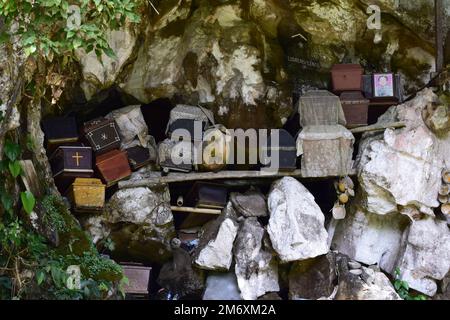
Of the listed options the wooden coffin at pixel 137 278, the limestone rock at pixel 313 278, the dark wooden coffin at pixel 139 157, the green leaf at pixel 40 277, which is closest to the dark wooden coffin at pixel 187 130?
the dark wooden coffin at pixel 139 157

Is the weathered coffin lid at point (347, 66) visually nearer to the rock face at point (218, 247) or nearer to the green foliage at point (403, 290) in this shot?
the rock face at point (218, 247)

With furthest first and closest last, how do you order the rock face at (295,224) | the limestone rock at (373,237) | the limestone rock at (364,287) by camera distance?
the limestone rock at (373,237) → the rock face at (295,224) → the limestone rock at (364,287)

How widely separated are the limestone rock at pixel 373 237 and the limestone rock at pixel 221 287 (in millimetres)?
1540

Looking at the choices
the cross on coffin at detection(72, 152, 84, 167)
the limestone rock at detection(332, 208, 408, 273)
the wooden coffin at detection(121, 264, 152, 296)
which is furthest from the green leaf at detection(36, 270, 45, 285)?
the limestone rock at detection(332, 208, 408, 273)

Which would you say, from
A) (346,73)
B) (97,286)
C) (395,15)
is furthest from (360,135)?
(97,286)

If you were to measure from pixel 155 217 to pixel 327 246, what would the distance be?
6.63 feet

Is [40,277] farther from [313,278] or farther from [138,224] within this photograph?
[313,278]

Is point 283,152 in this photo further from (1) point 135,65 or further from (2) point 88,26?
(2) point 88,26

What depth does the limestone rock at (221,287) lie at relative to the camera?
8.18 m

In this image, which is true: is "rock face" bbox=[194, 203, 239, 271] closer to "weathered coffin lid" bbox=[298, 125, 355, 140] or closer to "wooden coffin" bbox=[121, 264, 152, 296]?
"wooden coffin" bbox=[121, 264, 152, 296]

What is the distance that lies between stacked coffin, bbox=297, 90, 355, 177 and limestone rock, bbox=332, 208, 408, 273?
2.23 feet

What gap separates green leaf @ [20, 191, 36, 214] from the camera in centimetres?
Result: 672

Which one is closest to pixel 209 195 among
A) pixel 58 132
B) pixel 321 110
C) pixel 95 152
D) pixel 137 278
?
pixel 137 278

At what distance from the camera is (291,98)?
9266mm
